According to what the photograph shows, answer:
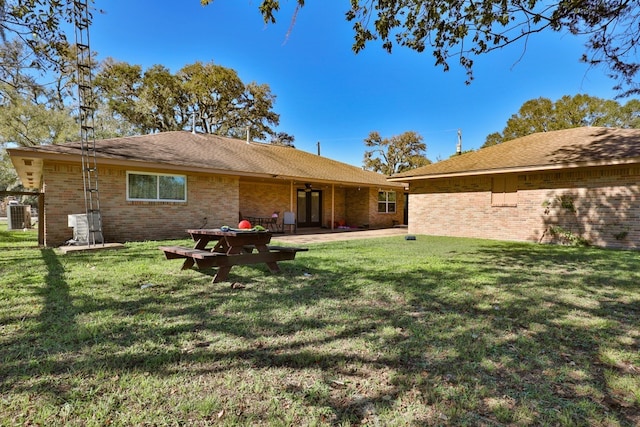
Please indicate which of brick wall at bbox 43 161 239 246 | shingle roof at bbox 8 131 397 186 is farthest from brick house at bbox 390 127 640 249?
brick wall at bbox 43 161 239 246

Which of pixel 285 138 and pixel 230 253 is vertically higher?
pixel 285 138

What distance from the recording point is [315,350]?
9.21 feet

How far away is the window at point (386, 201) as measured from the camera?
790 inches

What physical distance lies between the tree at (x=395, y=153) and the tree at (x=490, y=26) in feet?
106

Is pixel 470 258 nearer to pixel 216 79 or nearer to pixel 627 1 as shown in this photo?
pixel 627 1

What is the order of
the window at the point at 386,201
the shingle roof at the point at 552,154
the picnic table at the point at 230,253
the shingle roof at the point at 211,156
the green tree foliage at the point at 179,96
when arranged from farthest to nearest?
the green tree foliage at the point at 179,96
the window at the point at 386,201
the shingle roof at the point at 552,154
the shingle roof at the point at 211,156
the picnic table at the point at 230,253

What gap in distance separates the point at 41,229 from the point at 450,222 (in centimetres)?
1449

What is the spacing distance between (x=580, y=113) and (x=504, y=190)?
25257 mm

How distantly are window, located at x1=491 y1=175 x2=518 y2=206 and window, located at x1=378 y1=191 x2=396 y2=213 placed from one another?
797cm

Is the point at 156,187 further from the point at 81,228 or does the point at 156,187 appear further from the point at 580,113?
the point at 580,113

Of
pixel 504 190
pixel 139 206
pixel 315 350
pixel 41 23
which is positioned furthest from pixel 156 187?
pixel 504 190

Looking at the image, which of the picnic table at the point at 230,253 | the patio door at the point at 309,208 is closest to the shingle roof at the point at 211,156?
the patio door at the point at 309,208

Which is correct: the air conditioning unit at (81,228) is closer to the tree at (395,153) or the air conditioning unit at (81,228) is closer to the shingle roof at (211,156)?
the shingle roof at (211,156)

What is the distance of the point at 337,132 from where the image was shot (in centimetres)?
3562
